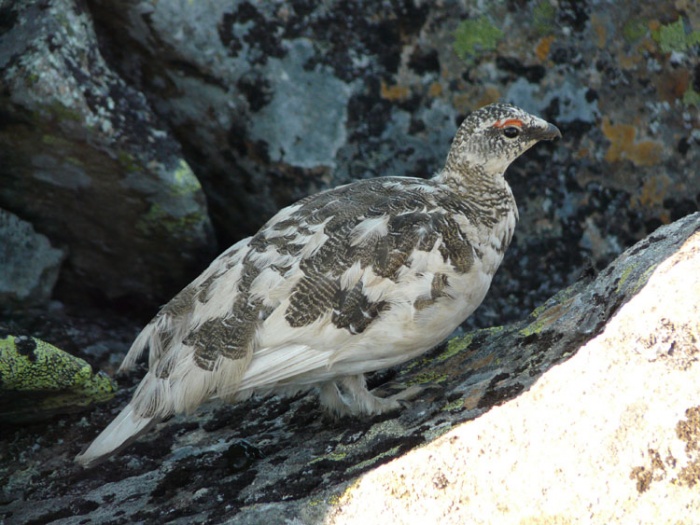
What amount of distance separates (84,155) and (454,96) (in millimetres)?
2136

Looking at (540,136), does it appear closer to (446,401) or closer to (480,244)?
(480,244)

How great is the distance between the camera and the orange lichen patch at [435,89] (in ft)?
15.8

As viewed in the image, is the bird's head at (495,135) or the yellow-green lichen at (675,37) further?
the yellow-green lichen at (675,37)

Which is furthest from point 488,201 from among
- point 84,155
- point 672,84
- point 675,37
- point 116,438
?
point 84,155

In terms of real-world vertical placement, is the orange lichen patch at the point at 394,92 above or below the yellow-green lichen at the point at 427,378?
above

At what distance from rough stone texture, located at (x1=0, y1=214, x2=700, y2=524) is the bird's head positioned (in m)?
0.74

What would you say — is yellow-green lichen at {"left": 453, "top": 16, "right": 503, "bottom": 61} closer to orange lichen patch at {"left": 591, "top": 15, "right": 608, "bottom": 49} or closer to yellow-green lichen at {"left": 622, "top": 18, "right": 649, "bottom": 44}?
orange lichen patch at {"left": 591, "top": 15, "right": 608, "bottom": 49}

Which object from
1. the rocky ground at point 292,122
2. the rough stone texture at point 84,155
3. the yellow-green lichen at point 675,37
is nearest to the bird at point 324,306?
the rocky ground at point 292,122

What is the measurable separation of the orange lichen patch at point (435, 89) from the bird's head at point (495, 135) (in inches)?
32.2

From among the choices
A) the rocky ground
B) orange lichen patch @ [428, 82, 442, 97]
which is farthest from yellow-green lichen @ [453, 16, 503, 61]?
orange lichen patch @ [428, 82, 442, 97]

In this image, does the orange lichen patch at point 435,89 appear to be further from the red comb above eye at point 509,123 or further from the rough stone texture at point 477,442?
the rough stone texture at point 477,442

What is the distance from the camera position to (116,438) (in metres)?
3.44

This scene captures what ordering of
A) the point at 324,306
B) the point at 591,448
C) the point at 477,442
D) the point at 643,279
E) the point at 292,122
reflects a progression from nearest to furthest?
the point at 591,448 < the point at 477,442 < the point at 643,279 < the point at 324,306 < the point at 292,122

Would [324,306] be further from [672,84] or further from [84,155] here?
[672,84]
